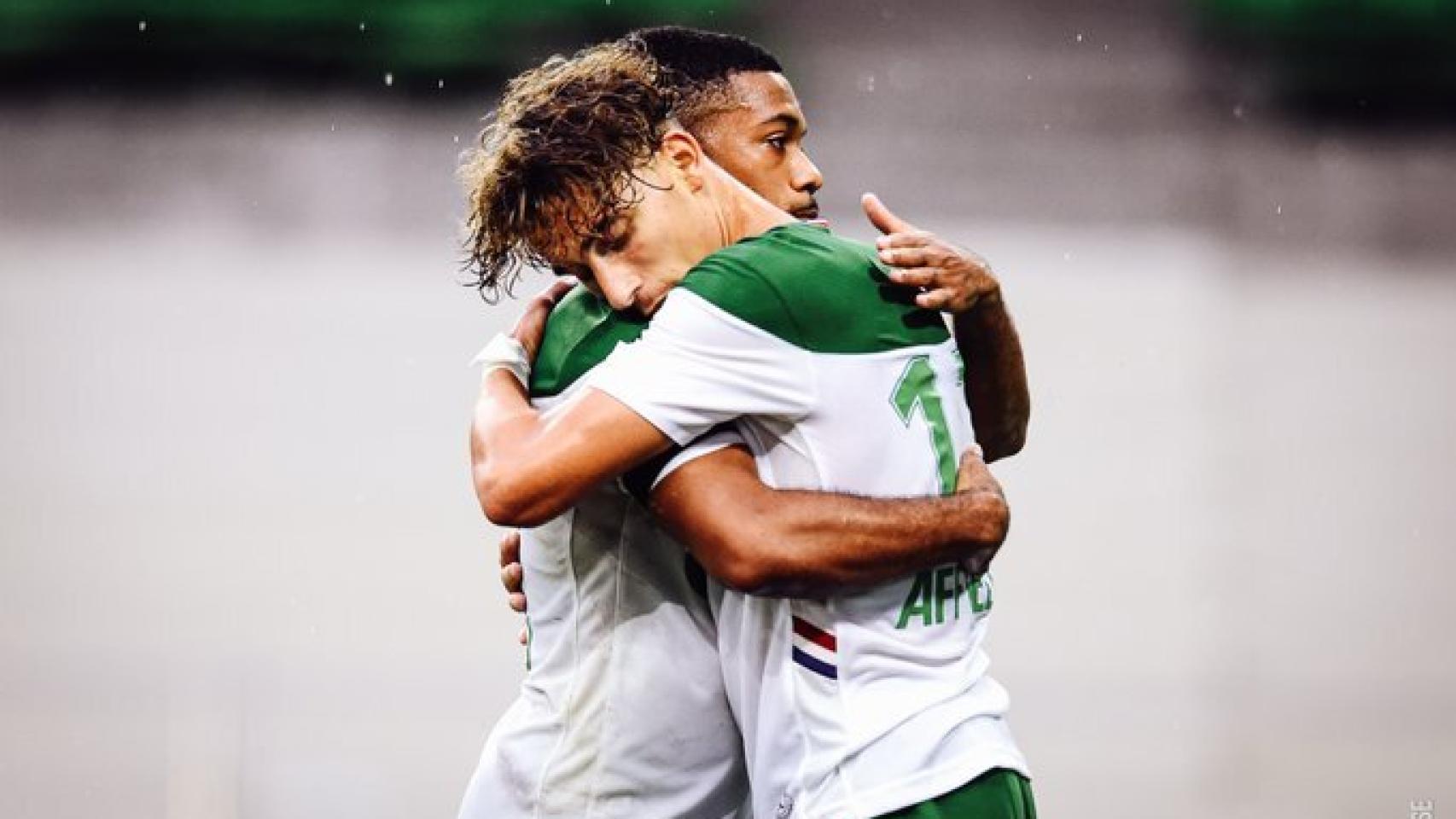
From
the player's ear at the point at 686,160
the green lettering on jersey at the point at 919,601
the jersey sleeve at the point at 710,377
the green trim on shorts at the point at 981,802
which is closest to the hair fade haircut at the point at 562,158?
the player's ear at the point at 686,160

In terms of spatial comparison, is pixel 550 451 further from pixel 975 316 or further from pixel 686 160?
pixel 975 316

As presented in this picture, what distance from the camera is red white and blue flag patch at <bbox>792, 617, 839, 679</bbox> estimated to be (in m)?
1.66

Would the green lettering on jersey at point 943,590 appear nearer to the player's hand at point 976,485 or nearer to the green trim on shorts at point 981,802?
the player's hand at point 976,485

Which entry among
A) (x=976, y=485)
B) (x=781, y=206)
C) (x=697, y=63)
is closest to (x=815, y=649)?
(x=976, y=485)

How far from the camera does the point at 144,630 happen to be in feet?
17.0

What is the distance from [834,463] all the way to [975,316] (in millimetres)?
349

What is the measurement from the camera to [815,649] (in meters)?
1.67

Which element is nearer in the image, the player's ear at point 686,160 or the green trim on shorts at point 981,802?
the green trim on shorts at point 981,802

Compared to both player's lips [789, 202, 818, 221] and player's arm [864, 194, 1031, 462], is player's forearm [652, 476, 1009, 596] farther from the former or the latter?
player's lips [789, 202, 818, 221]

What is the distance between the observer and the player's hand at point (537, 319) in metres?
1.93

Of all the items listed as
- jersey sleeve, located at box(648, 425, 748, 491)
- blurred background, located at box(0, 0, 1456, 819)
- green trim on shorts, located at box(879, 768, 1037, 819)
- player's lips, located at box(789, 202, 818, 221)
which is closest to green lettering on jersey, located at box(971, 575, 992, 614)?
green trim on shorts, located at box(879, 768, 1037, 819)

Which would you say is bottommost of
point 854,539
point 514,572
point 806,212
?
point 514,572

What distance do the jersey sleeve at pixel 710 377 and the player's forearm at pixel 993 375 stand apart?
0.33 meters

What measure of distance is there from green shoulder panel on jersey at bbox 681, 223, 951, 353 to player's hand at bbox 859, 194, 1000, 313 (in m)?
0.01
